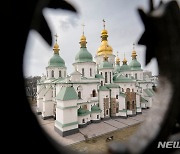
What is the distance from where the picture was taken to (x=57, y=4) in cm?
124

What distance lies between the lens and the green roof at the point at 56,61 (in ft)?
84.0

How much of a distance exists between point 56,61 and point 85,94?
10109 millimetres

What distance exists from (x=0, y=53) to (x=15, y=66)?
126 millimetres

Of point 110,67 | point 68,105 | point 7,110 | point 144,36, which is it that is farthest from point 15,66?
point 110,67

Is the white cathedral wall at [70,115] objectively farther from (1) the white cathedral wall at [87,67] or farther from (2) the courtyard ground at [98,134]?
(1) the white cathedral wall at [87,67]

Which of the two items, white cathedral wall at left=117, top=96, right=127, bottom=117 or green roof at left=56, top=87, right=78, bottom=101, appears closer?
green roof at left=56, top=87, right=78, bottom=101

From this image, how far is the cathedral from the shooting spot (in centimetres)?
1611

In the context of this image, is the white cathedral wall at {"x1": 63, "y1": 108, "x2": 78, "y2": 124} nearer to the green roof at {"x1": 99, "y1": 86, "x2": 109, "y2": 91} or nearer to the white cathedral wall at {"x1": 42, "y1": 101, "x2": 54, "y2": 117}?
the green roof at {"x1": 99, "y1": 86, "x2": 109, "y2": 91}

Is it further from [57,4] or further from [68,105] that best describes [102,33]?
[57,4]

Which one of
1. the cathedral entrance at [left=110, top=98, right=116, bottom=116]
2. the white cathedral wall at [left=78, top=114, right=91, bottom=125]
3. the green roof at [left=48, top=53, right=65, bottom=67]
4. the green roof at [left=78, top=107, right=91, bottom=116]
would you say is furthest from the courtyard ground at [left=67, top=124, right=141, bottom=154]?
the green roof at [left=48, top=53, right=65, bottom=67]

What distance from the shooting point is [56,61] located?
25.8 metres

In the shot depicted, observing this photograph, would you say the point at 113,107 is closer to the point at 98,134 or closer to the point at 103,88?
the point at 103,88

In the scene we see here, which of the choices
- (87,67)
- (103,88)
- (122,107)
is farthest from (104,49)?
(122,107)

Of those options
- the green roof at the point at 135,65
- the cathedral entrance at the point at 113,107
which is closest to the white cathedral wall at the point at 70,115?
the cathedral entrance at the point at 113,107
